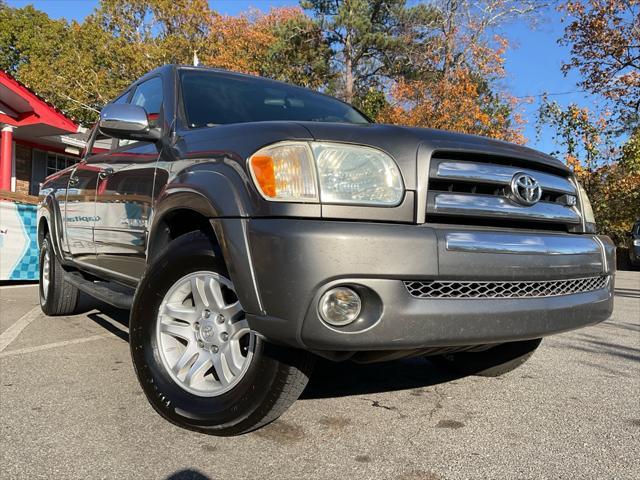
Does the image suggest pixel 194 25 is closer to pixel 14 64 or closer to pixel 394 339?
pixel 14 64

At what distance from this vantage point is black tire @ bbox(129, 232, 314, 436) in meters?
2.15

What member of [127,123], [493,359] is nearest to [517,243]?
[493,359]

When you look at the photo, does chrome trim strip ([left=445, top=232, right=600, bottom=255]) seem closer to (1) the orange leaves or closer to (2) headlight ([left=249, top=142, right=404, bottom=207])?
(2) headlight ([left=249, top=142, right=404, bottom=207])

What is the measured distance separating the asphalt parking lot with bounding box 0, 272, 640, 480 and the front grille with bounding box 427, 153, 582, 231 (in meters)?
0.95

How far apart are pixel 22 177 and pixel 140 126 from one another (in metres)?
17.1

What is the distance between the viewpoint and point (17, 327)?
4770 millimetres

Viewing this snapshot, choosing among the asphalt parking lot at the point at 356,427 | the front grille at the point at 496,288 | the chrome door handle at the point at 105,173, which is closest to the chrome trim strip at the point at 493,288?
the front grille at the point at 496,288

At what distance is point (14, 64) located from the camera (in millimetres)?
33875

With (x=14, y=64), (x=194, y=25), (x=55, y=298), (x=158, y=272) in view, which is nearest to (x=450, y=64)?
(x=194, y=25)

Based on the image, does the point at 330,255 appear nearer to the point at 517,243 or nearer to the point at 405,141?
the point at 405,141

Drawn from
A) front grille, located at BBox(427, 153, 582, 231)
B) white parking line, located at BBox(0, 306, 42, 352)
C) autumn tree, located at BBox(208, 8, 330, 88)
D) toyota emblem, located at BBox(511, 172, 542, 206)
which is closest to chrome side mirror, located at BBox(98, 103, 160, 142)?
front grille, located at BBox(427, 153, 582, 231)

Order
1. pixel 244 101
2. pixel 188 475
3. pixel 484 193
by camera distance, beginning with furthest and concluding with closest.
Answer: pixel 244 101
pixel 484 193
pixel 188 475

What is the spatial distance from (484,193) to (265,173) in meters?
0.93

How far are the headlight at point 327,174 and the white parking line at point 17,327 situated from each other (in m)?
2.99
